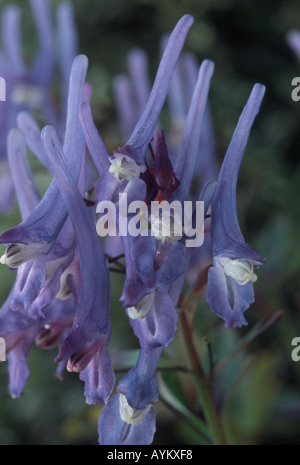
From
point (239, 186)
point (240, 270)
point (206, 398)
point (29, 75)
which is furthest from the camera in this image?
point (239, 186)

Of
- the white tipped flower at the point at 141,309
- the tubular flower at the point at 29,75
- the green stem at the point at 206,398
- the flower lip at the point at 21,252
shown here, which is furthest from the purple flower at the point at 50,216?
the tubular flower at the point at 29,75

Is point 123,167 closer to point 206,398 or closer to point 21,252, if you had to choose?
point 21,252

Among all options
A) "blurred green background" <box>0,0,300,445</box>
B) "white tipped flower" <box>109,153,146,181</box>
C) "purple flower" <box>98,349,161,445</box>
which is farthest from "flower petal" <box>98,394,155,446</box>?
"blurred green background" <box>0,0,300,445</box>

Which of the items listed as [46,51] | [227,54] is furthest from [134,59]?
[227,54]

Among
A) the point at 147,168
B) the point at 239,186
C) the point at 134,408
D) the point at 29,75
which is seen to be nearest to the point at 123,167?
the point at 147,168

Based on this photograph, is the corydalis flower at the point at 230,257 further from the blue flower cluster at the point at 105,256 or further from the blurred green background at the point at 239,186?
the blurred green background at the point at 239,186

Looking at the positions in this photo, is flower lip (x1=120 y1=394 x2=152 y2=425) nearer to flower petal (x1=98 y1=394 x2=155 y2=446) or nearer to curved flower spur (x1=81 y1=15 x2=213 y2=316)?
flower petal (x1=98 y1=394 x2=155 y2=446)

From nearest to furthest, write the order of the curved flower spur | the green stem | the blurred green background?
the curved flower spur → the green stem → the blurred green background
